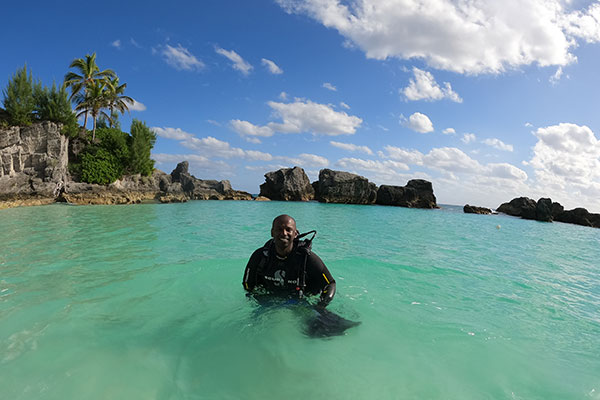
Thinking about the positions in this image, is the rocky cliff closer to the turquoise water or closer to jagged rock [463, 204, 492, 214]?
the turquoise water

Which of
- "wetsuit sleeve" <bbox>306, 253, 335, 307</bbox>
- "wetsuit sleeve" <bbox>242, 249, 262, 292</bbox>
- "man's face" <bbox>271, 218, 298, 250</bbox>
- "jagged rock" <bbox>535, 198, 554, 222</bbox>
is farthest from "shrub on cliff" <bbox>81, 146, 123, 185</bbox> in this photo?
"jagged rock" <bbox>535, 198, 554, 222</bbox>

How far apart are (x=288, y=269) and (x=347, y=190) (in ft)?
195

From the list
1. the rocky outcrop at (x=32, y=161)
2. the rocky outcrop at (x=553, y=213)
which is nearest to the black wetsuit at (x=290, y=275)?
the rocky outcrop at (x=32, y=161)

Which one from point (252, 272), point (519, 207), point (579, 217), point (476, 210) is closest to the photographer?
point (252, 272)

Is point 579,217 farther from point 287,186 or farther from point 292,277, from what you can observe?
point 292,277

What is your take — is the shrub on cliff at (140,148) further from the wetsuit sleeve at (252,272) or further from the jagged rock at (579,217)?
the jagged rock at (579,217)

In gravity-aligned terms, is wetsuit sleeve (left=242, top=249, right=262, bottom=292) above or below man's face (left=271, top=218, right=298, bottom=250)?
below

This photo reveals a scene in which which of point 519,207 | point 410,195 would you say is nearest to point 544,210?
→ point 519,207

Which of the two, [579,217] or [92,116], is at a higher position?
[92,116]

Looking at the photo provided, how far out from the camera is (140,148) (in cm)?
3759

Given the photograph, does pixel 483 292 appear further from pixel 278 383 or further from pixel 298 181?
pixel 298 181

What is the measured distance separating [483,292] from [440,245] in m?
7.19

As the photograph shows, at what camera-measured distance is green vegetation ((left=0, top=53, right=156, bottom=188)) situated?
27469mm

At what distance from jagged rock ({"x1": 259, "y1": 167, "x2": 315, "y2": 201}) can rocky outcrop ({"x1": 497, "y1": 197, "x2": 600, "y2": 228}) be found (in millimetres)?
43993
